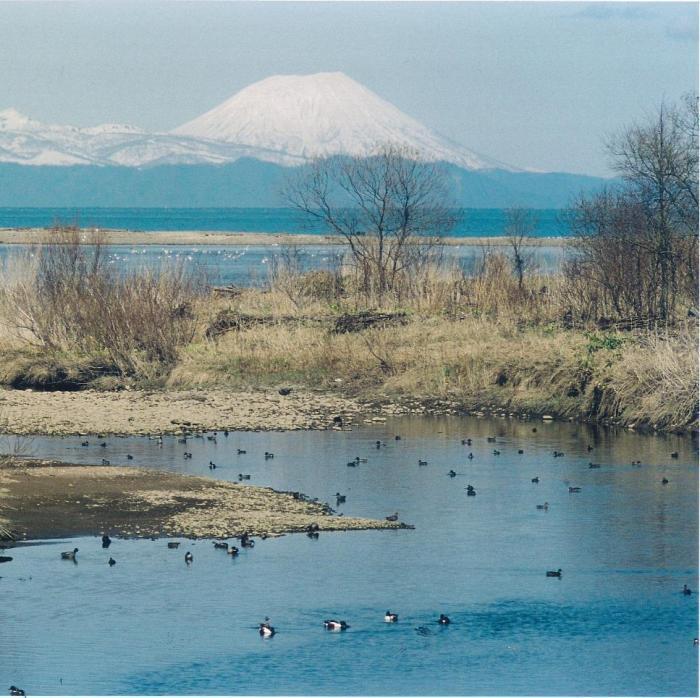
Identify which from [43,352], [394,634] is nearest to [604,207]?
[43,352]

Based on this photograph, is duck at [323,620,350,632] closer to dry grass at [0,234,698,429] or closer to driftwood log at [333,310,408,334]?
dry grass at [0,234,698,429]

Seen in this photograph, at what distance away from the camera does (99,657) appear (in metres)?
12.5

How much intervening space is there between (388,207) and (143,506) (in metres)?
23.9

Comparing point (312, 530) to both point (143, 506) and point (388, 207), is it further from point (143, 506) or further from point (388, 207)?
point (388, 207)

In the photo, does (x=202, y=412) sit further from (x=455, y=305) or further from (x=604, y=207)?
(x=604, y=207)

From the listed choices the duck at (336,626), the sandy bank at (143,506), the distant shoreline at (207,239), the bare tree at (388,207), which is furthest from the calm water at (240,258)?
the duck at (336,626)

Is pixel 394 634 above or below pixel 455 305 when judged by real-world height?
below

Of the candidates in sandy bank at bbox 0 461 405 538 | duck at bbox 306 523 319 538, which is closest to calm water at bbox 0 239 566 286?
sandy bank at bbox 0 461 405 538

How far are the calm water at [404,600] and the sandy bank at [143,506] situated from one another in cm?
48

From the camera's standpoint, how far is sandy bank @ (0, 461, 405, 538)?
16875 mm

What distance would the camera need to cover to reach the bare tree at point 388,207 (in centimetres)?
3919

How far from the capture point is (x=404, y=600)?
1416 centimetres

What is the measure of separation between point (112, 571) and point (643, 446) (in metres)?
10.7

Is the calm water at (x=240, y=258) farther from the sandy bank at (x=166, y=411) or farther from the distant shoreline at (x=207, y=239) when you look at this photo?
the sandy bank at (x=166, y=411)
